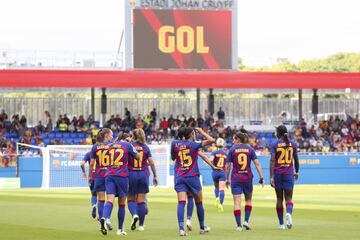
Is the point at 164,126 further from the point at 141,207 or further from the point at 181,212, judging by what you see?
the point at 181,212

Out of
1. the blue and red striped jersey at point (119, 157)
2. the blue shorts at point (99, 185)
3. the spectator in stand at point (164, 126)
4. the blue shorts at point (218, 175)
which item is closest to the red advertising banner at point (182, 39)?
the spectator in stand at point (164, 126)

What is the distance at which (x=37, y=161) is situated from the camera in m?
41.3

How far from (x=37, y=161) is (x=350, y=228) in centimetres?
2474

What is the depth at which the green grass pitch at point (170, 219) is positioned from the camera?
1719 centimetres

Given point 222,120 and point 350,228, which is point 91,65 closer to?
point 222,120

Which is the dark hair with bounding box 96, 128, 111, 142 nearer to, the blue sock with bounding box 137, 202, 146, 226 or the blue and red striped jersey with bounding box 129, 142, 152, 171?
the blue and red striped jersey with bounding box 129, 142, 152, 171

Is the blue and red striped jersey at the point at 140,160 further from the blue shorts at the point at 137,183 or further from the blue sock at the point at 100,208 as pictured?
the blue sock at the point at 100,208

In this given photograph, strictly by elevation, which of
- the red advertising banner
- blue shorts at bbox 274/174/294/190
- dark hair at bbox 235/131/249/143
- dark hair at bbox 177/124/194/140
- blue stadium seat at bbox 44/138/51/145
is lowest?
blue stadium seat at bbox 44/138/51/145

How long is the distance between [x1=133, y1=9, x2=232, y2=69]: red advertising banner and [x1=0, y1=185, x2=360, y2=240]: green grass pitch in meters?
17.8

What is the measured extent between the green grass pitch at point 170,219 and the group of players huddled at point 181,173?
1.34 feet

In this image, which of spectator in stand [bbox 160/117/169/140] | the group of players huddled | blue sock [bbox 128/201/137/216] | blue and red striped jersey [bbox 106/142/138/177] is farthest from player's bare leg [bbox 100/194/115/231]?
spectator in stand [bbox 160/117/169/140]

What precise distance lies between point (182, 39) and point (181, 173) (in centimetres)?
3254

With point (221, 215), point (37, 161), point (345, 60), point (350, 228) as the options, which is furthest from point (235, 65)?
A: point (345, 60)

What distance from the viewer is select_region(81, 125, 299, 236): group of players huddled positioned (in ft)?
56.6
